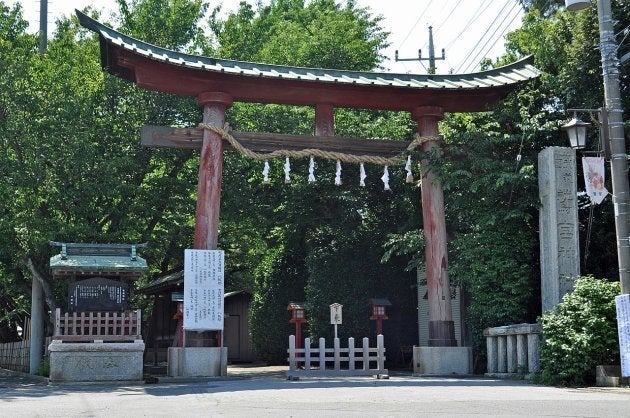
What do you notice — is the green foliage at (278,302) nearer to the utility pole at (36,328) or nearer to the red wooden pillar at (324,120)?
the utility pole at (36,328)

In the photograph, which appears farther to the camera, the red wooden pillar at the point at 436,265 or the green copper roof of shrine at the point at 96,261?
the red wooden pillar at the point at 436,265

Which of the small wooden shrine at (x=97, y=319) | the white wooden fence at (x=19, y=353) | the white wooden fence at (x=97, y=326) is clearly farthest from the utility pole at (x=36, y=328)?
the white wooden fence at (x=97, y=326)

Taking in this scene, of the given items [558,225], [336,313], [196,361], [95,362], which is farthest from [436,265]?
[95,362]

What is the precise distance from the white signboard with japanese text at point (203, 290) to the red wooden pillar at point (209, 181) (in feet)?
1.14

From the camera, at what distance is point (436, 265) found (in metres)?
20.5

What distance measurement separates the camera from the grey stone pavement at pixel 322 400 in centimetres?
1105

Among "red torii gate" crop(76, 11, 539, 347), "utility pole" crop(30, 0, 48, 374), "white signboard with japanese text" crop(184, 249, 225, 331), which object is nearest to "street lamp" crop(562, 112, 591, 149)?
"red torii gate" crop(76, 11, 539, 347)

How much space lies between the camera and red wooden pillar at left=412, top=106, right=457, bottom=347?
20.3 metres

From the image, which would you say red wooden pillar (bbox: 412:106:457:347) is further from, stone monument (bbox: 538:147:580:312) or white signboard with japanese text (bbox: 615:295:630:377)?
white signboard with japanese text (bbox: 615:295:630:377)

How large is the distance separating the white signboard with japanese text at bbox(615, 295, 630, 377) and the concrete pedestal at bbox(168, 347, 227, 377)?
9.18 m

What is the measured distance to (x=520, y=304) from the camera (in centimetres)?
1927

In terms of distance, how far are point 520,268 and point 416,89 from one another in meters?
5.20

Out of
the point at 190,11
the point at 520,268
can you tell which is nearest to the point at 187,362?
the point at 520,268

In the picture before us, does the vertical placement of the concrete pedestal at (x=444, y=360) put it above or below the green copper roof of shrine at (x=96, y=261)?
below
